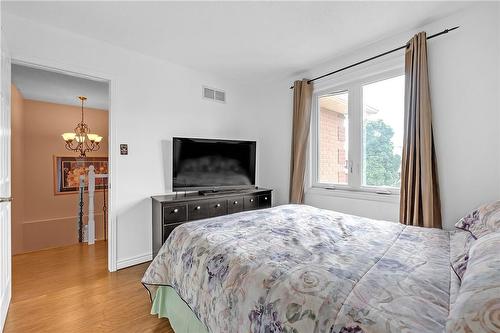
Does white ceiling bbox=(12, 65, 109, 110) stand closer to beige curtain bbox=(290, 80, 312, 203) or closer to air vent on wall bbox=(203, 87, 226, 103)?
air vent on wall bbox=(203, 87, 226, 103)

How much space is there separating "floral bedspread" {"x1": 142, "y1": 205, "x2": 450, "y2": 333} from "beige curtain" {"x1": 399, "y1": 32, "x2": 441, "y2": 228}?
1.86 feet

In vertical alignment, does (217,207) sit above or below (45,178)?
below

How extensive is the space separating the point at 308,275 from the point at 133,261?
2553mm

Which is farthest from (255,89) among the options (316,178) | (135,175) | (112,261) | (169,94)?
(112,261)

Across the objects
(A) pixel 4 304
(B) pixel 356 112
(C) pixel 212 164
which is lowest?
(A) pixel 4 304

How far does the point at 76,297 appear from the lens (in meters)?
2.12

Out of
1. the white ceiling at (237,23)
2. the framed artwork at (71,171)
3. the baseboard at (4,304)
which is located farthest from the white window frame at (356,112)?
the framed artwork at (71,171)

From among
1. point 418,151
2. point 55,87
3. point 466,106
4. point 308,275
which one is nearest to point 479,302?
point 308,275

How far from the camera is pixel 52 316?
1.86m

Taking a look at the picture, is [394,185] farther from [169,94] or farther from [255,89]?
[169,94]

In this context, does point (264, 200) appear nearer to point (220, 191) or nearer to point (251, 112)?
point (220, 191)

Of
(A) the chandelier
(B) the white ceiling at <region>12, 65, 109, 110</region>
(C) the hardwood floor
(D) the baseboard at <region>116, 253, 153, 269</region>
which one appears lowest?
(C) the hardwood floor

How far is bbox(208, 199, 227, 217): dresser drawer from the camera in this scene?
2951 millimetres

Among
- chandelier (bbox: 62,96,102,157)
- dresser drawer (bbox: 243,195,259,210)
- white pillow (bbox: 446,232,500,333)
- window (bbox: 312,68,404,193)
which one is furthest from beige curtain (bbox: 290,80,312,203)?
chandelier (bbox: 62,96,102,157)
